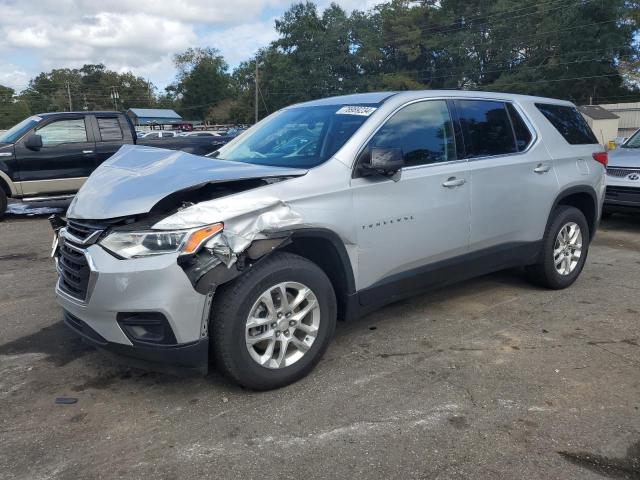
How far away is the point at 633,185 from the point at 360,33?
5829 cm

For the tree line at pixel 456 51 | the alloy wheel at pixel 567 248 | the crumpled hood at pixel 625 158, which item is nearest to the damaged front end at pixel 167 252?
the alloy wheel at pixel 567 248

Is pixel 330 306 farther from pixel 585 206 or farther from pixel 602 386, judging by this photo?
pixel 585 206

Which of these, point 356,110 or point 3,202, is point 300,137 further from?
point 3,202

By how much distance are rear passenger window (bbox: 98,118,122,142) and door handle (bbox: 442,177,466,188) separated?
8370 millimetres

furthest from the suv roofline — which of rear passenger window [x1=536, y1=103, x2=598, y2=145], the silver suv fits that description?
rear passenger window [x1=536, y1=103, x2=598, y2=145]

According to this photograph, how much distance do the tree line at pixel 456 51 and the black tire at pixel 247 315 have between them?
47.2 metres

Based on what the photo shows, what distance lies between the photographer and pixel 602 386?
345cm

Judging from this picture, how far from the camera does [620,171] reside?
8383 millimetres

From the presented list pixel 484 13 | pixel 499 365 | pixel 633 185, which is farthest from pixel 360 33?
pixel 499 365

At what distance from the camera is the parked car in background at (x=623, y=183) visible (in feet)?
26.7

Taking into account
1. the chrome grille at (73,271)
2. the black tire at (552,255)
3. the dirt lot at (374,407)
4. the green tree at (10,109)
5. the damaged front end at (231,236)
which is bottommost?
the dirt lot at (374,407)

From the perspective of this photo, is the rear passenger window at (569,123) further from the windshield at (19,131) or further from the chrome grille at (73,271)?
the windshield at (19,131)

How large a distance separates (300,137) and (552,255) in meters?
2.69

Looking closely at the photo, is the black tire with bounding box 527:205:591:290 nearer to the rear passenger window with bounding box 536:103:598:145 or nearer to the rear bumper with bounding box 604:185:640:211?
the rear passenger window with bounding box 536:103:598:145
